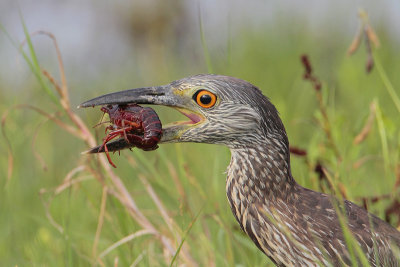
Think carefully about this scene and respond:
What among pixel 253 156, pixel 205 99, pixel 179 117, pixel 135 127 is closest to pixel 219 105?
pixel 205 99

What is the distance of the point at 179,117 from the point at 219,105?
4.28 meters

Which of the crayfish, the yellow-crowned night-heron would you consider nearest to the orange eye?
the yellow-crowned night-heron

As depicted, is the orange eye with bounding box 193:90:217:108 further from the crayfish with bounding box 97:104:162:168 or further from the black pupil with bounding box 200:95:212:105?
the crayfish with bounding box 97:104:162:168

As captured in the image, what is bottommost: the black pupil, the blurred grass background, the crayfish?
the blurred grass background

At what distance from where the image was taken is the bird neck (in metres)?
3.26

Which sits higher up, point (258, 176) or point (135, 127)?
point (135, 127)

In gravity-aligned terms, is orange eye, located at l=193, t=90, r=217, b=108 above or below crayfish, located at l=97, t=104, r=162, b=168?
above

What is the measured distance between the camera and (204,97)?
10.7ft

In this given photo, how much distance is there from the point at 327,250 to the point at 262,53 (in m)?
5.23

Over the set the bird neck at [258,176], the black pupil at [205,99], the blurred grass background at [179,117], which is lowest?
the blurred grass background at [179,117]

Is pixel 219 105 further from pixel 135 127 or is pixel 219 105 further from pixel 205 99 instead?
pixel 135 127

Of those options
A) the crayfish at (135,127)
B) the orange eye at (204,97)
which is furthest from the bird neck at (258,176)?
the crayfish at (135,127)

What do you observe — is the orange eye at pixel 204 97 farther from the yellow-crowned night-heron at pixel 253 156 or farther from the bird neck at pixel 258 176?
the bird neck at pixel 258 176

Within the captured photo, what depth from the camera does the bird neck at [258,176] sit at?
3.26 meters
